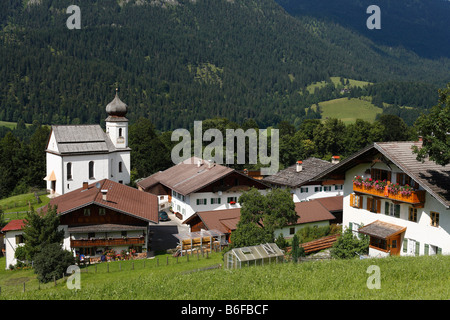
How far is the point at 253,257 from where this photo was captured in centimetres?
2333

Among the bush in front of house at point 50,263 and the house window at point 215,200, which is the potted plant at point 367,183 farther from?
the house window at point 215,200

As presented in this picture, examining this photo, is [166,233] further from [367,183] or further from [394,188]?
[394,188]

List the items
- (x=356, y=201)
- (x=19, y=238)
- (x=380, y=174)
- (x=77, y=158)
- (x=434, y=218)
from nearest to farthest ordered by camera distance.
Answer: (x=434, y=218)
(x=380, y=174)
(x=356, y=201)
(x=19, y=238)
(x=77, y=158)

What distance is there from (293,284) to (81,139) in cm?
5190

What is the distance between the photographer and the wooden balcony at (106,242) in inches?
1455

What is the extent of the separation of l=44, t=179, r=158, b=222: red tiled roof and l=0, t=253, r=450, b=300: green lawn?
2051 centimetres

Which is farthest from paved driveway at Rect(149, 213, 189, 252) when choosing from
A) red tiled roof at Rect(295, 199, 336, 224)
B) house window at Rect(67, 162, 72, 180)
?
house window at Rect(67, 162, 72, 180)

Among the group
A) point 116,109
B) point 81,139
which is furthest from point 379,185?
point 116,109

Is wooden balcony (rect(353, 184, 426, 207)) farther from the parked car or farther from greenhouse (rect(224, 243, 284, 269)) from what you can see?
the parked car

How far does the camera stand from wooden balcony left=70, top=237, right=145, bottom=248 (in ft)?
121

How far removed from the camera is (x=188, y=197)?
50438 millimetres

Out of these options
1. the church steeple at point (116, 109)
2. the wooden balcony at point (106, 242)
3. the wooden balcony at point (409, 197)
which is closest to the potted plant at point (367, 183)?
the wooden balcony at point (409, 197)

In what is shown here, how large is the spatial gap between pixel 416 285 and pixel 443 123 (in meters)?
9.42
